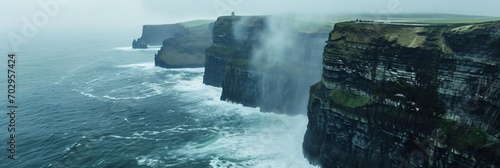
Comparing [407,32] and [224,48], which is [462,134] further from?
[224,48]

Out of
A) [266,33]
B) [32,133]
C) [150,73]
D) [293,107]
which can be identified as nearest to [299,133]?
[293,107]

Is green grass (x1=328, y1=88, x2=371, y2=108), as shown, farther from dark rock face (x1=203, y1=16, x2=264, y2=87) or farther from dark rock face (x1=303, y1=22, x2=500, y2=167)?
dark rock face (x1=203, y1=16, x2=264, y2=87)

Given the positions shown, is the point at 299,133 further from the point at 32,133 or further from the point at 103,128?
the point at 32,133

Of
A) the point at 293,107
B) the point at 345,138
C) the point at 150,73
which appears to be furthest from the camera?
the point at 150,73

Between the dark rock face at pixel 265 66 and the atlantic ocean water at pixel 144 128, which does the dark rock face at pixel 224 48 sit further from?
the atlantic ocean water at pixel 144 128

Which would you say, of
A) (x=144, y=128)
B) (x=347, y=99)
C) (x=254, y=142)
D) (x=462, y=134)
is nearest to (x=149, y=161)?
(x=144, y=128)
